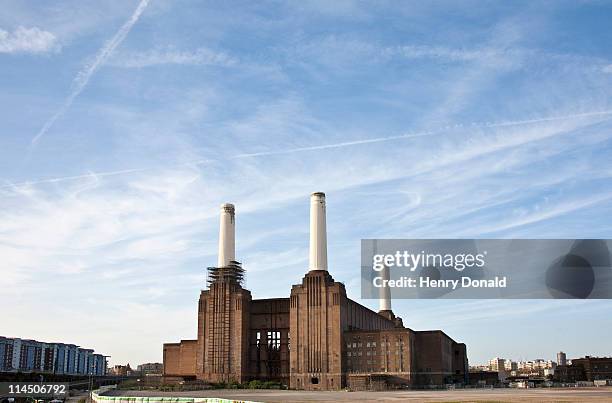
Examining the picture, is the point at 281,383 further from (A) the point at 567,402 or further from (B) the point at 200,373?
(A) the point at 567,402

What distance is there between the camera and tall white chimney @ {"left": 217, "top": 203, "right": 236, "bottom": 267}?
126938 millimetres

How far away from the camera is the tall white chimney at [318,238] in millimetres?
117438

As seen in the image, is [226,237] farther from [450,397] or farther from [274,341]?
[450,397]

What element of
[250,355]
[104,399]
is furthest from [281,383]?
[104,399]

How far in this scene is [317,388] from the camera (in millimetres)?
112062

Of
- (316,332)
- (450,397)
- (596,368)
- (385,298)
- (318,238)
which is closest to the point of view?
(450,397)

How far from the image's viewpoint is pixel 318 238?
11738 centimetres

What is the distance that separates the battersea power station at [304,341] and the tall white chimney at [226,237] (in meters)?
0.20

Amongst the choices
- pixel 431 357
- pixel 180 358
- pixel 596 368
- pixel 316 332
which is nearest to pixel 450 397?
pixel 316 332

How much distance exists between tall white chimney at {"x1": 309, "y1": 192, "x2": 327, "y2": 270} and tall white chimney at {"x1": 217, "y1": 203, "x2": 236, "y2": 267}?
18.3 meters

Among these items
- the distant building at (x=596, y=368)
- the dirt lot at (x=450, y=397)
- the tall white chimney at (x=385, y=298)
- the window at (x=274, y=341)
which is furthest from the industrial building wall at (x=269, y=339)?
the distant building at (x=596, y=368)

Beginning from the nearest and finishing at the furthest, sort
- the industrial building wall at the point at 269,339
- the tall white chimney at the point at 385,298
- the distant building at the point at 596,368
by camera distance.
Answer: the industrial building wall at the point at 269,339 < the tall white chimney at the point at 385,298 < the distant building at the point at 596,368

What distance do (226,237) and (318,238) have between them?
20688 mm

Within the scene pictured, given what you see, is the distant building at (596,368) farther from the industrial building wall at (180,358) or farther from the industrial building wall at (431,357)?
the industrial building wall at (180,358)
